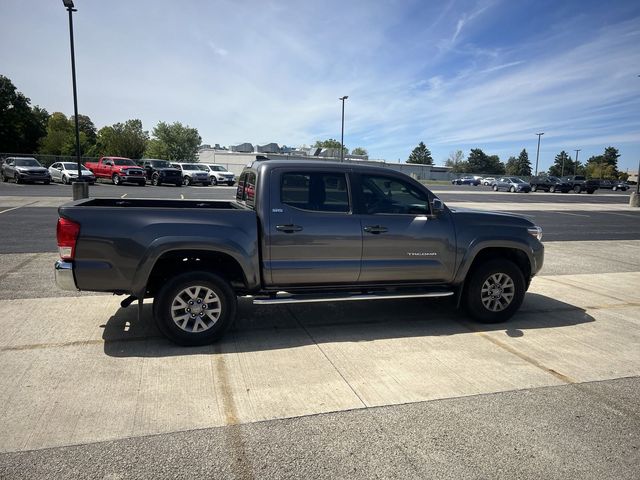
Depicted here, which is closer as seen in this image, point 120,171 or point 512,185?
point 120,171

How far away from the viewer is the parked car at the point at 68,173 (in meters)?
30.2

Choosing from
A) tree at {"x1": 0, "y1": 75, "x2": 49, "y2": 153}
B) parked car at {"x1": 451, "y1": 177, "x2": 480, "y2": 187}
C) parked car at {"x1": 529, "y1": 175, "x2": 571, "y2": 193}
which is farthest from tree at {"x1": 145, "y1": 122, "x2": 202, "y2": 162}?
parked car at {"x1": 529, "y1": 175, "x2": 571, "y2": 193}

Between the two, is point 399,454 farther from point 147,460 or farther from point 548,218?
point 548,218

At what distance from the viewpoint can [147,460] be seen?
2.80m

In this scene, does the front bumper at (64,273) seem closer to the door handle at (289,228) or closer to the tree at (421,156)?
the door handle at (289,228)

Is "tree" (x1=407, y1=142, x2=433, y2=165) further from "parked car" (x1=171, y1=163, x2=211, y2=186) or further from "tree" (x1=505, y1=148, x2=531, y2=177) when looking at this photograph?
"parked car" (x1=171, y1=163, x2=211, y2=186)

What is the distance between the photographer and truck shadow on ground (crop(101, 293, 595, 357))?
467 centimetres

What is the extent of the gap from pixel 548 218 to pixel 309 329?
18.1 meters

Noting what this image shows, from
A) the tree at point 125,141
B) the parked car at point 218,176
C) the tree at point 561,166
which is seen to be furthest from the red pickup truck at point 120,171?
the tree at point 561,166

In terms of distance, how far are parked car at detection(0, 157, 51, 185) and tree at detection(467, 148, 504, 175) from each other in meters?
123

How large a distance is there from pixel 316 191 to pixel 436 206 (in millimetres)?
1439

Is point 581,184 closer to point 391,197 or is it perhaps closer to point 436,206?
point 436,206

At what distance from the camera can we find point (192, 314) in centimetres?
459

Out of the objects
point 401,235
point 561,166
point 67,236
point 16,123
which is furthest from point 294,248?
point 561,166
